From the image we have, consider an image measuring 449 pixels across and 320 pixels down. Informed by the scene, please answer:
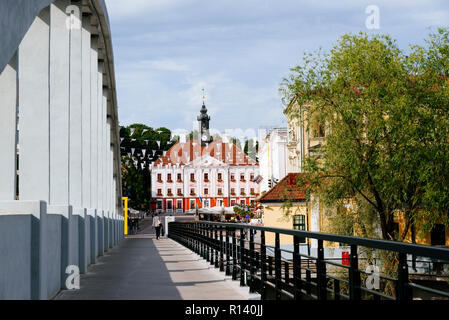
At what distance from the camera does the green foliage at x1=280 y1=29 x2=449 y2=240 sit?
23312 mm

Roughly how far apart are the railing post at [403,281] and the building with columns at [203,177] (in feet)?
331

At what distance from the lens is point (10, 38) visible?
5969 mm

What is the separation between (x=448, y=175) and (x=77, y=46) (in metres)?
14.6

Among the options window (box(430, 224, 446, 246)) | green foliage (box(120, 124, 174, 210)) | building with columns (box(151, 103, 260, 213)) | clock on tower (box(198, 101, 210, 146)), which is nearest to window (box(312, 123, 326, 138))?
window (box(430, 224, 446, 246))

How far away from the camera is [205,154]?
110875 millimetres

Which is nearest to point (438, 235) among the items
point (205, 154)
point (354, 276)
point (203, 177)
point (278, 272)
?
point (278, 272)

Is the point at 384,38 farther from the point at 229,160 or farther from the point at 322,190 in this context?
the point at 229,160

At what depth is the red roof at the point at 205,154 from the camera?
355 ft

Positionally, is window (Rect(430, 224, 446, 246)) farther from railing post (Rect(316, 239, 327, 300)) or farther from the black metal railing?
railing post (Rect(316, 239, 327, 300))

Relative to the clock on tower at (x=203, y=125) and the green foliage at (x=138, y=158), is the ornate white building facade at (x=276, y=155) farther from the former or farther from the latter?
the clock on tower at (x=203, y=125)

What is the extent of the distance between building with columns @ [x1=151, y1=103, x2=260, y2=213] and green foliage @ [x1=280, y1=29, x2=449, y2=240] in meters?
78.9

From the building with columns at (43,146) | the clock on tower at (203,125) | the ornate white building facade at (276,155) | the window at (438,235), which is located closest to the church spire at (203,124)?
the clock on tower at (203,125)

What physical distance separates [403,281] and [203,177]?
10472cm
